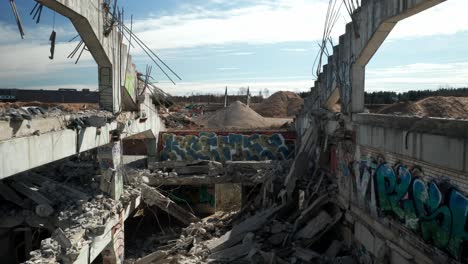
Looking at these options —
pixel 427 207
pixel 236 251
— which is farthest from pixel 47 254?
pixel 427 207

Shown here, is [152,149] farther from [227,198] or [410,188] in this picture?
Answer: [410,188]

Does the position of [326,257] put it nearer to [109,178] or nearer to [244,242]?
[244,242]

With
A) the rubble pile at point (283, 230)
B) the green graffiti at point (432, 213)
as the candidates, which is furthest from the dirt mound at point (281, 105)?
the green graffiti at point (432, 213)

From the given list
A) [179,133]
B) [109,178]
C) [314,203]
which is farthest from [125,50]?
[314,203]

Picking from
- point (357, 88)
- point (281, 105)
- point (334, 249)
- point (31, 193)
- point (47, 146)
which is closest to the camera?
point (47, 146)

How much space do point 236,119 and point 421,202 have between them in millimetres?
25839

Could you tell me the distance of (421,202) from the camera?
8.99 m

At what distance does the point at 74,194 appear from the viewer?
14844mm

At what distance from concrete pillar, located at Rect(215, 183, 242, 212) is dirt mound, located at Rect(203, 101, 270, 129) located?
9.33m

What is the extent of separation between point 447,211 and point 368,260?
4.02 m

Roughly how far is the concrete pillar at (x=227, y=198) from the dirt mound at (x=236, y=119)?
933cm

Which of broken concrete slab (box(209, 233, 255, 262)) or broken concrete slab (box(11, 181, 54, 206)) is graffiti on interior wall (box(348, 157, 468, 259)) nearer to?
broken concrete slab (box(209, 233, 255, 262))

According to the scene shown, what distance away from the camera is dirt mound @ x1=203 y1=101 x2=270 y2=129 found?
34.0m

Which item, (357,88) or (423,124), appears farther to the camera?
(357,88)
